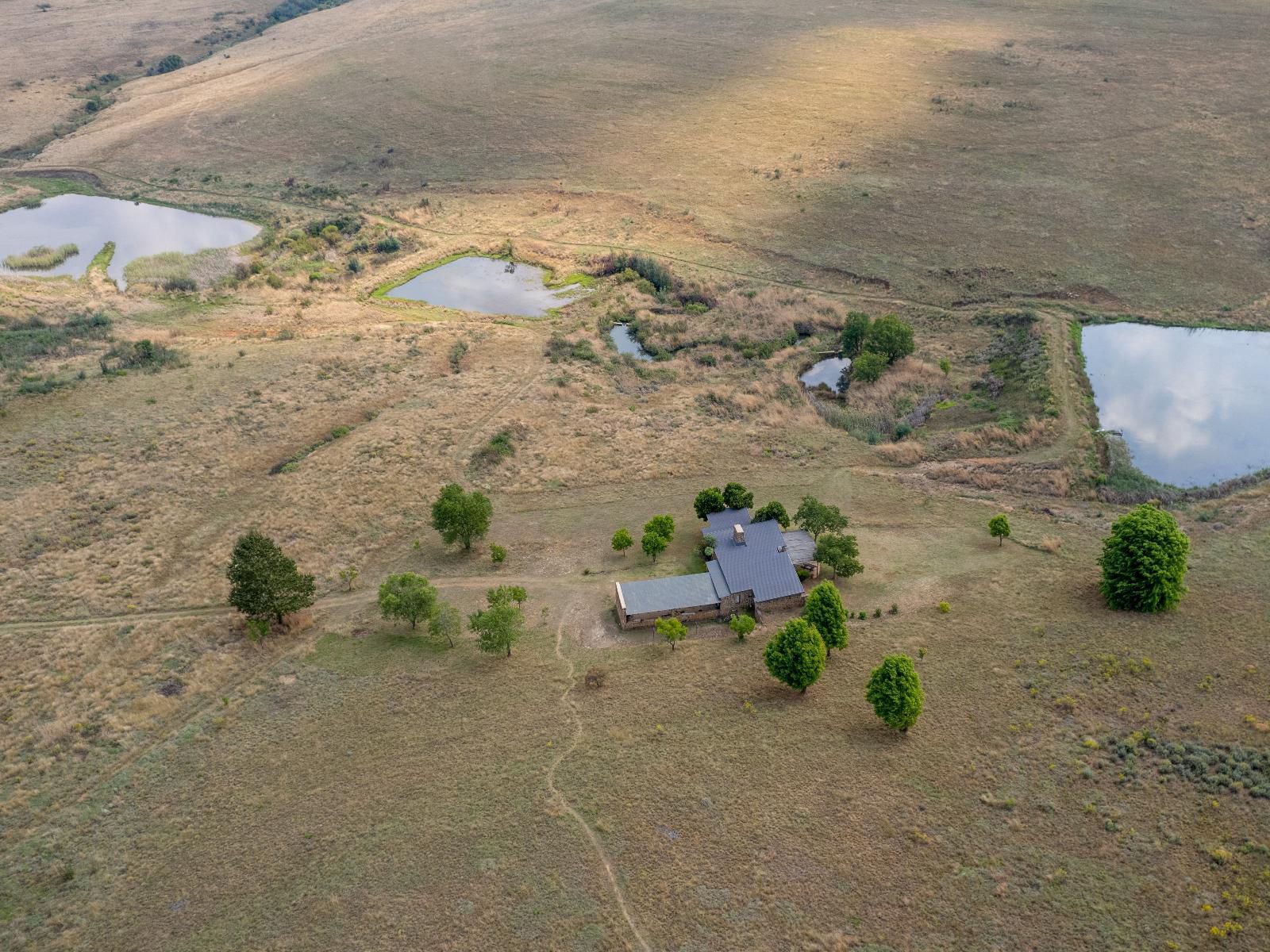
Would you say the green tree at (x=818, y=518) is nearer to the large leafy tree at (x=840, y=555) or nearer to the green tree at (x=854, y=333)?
the large leafy tree at (x=840, y=555)

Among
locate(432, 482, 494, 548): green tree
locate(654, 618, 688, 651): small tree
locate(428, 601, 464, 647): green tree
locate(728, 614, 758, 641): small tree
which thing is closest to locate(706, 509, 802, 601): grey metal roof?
locate(728, 614, 758, 641): small tree

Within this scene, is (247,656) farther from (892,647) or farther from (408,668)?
(892,647)

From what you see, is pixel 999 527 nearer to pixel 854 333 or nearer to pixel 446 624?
pixel 854 333

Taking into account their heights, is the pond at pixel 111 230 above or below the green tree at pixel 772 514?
above

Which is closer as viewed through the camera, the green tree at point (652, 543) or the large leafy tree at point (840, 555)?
the large leafy tree at point (840, 555)

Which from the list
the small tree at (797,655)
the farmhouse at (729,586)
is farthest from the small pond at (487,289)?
the small tree at (797,655)

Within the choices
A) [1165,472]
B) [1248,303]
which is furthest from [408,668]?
[1248,303]

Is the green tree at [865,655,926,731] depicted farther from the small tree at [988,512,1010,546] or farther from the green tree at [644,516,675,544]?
the green tree at [644,516,675,544]
